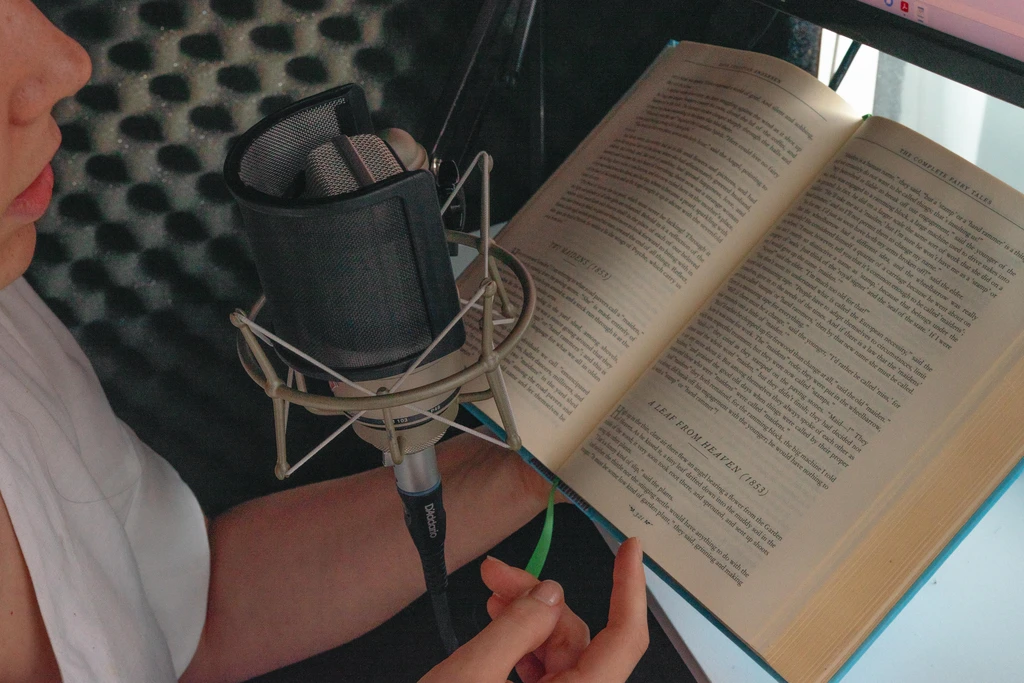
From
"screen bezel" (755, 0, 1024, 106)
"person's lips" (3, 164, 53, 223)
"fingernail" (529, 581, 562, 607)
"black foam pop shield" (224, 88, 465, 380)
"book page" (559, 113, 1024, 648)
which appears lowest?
"person's lips" (3, 164, 53, 223)

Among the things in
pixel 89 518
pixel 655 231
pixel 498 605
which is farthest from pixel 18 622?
pixel 655 231

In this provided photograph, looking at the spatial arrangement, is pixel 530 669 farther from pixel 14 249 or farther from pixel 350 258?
pixel 14 249

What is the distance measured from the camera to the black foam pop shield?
38cm

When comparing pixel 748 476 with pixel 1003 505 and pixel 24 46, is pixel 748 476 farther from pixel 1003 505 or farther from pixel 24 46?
pixel 24 46

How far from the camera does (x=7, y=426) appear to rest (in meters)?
0.65

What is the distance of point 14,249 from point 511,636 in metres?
0.37

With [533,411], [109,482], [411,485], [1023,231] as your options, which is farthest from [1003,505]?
[109,482]

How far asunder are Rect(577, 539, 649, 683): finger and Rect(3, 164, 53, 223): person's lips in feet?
1.29

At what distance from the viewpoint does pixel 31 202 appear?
1.67ft

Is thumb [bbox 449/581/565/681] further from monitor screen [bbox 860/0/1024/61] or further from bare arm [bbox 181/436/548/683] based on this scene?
monitor screen [bbox 860/0/1024/61]

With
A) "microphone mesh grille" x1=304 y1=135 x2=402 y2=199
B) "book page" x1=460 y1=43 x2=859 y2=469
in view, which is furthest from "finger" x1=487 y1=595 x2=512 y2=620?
"microphone mesh grille" x1=304 y1=135 x2=402 y2=199

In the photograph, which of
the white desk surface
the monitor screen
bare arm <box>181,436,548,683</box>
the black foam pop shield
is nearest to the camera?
the black foam pop shield

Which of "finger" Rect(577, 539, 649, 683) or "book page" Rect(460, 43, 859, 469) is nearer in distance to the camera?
"finger" Rect(577, 539, 649, 683)

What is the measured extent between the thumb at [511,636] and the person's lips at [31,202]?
35 cm
